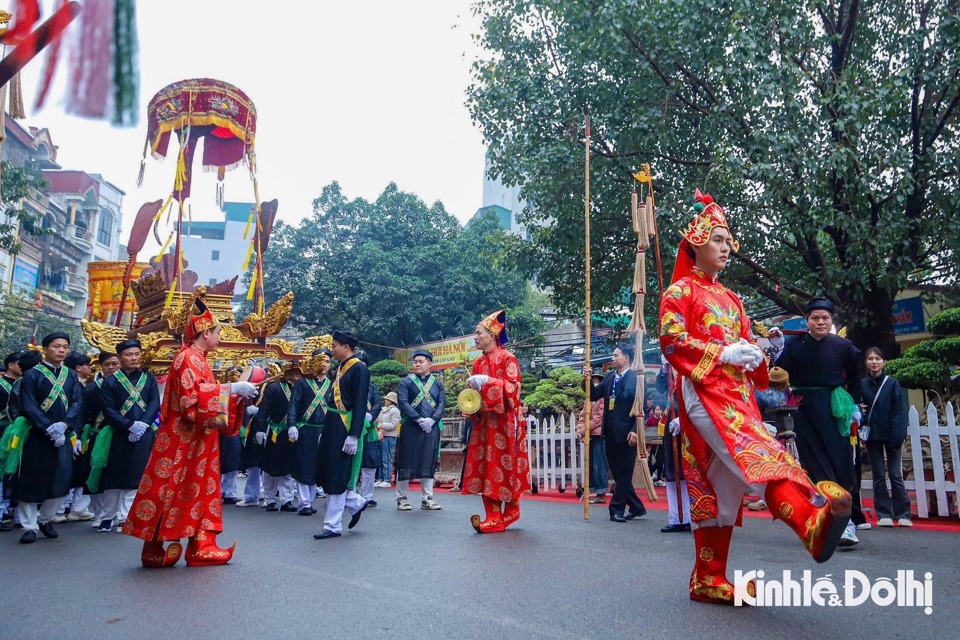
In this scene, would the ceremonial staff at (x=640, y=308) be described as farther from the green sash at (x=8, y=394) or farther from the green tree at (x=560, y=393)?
the green tree at (x=560, y=393)

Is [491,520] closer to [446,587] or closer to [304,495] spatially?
[446,587]

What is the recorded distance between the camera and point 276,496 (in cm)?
991

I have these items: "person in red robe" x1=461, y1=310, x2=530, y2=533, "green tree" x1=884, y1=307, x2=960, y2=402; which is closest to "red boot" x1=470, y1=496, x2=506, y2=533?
"person in red robe" x1=461, y1=310, x2=530, y2=533

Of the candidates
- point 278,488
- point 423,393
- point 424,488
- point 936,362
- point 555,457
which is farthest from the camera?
point 555,457

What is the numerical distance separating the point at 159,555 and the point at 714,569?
351cm

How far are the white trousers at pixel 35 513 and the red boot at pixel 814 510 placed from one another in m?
6.13

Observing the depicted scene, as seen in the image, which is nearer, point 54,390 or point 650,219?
point 54,390

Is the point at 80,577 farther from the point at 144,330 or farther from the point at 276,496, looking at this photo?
the point at 144,330

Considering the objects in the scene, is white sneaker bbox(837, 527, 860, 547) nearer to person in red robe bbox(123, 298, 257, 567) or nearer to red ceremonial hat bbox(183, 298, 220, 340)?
person in red robe bbox(123, 298, 257, 567)

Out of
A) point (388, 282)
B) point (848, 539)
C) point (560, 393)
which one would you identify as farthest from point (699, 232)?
point (388, 282)

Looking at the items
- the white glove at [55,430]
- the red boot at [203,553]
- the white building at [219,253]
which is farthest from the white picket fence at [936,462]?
the white building at [219,253]

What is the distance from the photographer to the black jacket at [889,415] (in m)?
7.21

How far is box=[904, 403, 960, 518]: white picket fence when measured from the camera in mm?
7445

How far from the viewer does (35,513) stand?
6672 mm
